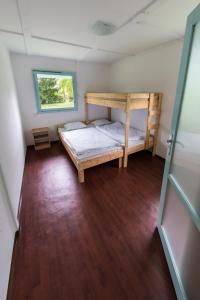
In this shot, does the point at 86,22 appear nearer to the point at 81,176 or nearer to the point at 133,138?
the point at 133,138

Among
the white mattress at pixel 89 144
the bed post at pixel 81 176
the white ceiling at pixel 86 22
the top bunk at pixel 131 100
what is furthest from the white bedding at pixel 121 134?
the white ceiling at pixel 86 22

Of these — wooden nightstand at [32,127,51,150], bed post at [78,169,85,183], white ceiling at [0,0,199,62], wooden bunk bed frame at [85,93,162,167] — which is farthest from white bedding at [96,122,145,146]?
white ceiling at [0,0,199,62]

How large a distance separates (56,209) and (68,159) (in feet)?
4.95

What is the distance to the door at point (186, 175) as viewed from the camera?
89cm

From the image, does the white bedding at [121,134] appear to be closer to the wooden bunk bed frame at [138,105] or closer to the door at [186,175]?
the wooden bunk bed frame at [138,105]

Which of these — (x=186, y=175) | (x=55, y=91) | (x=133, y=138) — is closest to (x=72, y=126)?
(x=55, y=91)

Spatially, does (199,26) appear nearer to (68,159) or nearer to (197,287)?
(197,287)

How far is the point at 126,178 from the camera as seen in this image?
2543mm

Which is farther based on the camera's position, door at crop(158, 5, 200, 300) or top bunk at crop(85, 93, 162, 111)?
top bunk at crop(85, 93, 162, 111)

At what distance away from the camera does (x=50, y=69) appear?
3.69 meters

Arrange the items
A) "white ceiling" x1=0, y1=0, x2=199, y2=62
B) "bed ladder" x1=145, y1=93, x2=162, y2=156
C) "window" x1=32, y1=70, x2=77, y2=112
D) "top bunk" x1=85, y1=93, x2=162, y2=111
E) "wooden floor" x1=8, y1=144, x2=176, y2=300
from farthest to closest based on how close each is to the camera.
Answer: "window" x1=32, y1=70, x2=77, y2=112, "bed ladder" x1=145, y1=93, x2=162, y2=156, "top bunk" x1=85, y1=93, x2=162, y2=111, "white ceiling" x1=0, y1=0, x2=199, y2=62, "wooden floor" x1=8, y1=144, x2=176, y2=300

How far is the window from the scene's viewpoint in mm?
3744

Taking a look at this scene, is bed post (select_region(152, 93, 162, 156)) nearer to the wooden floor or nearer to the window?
the wooden floor

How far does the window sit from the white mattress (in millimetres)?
1271
